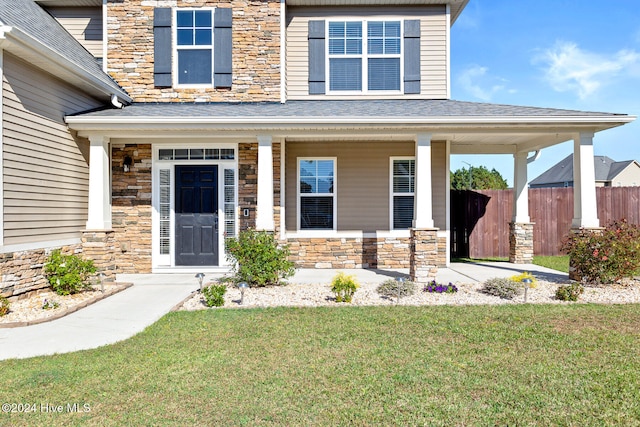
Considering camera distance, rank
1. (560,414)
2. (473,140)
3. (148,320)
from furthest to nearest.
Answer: (473,140) < (148,320) < (560,414)

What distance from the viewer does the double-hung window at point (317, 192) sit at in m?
9.13

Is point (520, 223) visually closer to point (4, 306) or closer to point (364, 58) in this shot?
point (364, 58)

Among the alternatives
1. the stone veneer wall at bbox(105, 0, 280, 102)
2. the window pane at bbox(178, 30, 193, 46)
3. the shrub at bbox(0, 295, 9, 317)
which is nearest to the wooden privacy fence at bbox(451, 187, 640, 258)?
the stone veneer wall at bbox(105, 0, 280, 102)

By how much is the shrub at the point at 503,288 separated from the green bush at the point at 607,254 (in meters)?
1.45

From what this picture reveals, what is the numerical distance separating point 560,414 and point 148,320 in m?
4.46

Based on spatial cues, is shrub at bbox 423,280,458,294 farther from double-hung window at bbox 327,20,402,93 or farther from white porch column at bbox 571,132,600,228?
double-hung window at bbox 327,20,402,93

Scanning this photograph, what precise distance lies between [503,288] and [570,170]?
32.1 meters

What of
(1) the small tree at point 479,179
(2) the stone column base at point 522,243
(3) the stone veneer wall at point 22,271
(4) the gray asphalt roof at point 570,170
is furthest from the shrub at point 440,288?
(4) the gray asphalt roof at point 570,170

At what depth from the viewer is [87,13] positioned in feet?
30.8

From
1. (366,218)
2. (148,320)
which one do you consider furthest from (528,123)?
(148,320)

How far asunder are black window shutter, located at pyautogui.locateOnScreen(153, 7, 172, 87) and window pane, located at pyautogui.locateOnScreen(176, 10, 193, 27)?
206mm

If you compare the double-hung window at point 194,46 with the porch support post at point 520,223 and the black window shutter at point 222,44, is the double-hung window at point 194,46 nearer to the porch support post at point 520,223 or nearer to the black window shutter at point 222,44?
the black window shutter at point 222,44

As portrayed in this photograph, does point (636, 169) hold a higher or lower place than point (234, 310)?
higher

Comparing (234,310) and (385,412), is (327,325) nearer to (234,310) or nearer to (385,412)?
(234,310)
